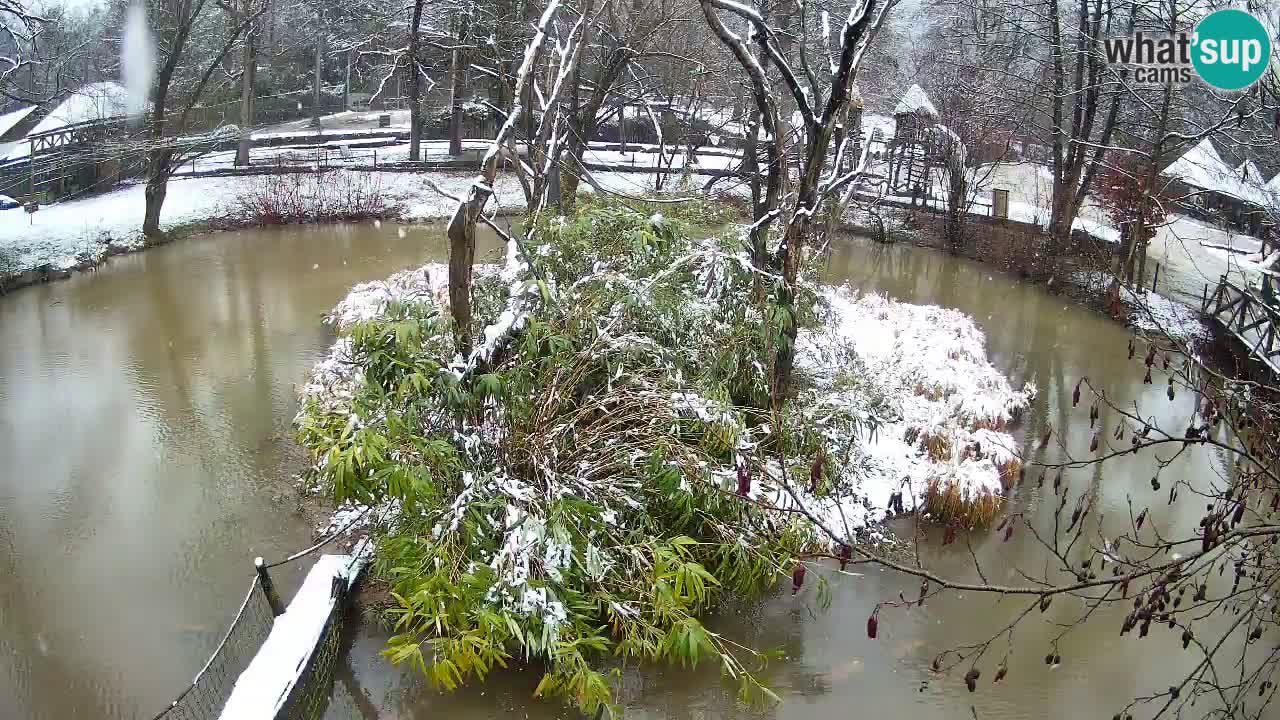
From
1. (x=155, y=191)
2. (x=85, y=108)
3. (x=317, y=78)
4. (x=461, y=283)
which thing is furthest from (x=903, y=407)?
(x=317, y=78)

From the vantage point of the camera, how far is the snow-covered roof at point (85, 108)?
1838 centimetres

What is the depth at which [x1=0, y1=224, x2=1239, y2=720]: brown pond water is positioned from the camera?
6.33 metres

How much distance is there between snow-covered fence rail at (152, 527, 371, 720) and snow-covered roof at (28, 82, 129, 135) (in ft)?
48.3

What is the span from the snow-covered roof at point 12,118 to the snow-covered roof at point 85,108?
32 cm

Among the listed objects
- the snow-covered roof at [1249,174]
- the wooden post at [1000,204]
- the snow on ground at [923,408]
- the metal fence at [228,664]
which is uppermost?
the snow-covered roof at [1249,174]

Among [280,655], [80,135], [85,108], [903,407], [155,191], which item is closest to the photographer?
[280,655]

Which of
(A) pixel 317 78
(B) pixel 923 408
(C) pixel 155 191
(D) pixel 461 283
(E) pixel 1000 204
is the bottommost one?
(B) pixel 923 408

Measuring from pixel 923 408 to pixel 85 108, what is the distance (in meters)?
16.7

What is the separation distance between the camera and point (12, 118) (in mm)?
17766

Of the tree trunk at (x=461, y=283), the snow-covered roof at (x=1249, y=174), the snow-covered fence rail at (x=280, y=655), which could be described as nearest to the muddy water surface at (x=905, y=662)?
the snow-covered fence rail at (x=280, y=655)

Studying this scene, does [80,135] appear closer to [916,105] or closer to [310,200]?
[310,200]

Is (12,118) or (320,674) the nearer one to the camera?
(320,674)

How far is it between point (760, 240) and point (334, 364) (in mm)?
3919

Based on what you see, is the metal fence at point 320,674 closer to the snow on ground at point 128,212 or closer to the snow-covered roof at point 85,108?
the snow on ground at point 128,212
